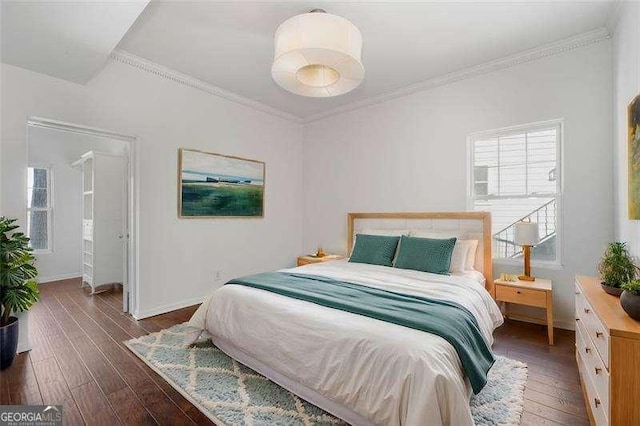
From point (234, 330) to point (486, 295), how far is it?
2166 millimetres

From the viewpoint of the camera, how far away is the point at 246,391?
2.04 meters

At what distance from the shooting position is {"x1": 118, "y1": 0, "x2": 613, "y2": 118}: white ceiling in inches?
98.4

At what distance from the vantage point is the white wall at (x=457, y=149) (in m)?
2.89

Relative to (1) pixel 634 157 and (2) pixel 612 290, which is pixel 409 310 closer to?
(2) pixel 612 290

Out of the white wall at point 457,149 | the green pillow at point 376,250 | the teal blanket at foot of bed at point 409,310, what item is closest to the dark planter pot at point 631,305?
the teal blanket at foot of bed at point 409,310

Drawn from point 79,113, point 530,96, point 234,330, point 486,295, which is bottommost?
point 234,330

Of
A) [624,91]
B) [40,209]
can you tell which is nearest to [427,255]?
[624,91]

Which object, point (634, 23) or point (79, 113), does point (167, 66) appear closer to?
point (79, 113)

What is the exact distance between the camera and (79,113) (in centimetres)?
300

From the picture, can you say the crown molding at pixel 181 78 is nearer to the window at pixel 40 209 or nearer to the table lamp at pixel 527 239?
the window at pixel 40 209

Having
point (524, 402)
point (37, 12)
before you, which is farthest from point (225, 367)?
point (37, 12)

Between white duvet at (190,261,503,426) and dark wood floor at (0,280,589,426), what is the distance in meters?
0.48

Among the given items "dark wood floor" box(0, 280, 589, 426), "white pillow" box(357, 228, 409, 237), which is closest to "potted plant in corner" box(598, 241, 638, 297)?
"dark wood floor" box(0, 280, 589, 426)

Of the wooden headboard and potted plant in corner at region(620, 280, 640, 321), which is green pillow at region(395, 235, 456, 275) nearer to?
the wooden headboard
